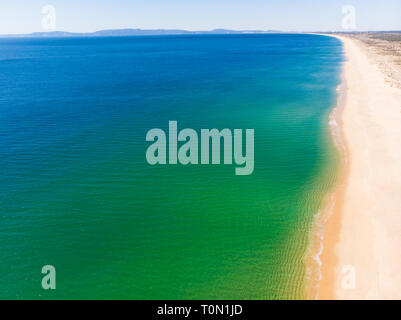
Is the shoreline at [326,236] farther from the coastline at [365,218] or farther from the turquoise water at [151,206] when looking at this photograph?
the turquoise water at [151,206]

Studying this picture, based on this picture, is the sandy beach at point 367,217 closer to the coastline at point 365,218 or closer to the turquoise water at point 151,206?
the coastline at point 365,218

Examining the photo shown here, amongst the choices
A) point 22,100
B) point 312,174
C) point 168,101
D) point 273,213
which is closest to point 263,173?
point 312,174

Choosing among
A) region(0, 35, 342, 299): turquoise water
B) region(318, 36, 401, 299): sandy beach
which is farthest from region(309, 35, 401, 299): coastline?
region(0, 35, 342, 299): turquoise water

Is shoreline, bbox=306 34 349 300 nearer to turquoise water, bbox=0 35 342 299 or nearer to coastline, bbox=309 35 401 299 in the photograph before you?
coastline, bbox=309 35 401 299

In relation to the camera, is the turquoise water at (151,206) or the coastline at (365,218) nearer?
the coastline at (365,218)

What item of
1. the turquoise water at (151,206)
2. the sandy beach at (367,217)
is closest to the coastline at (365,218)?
the sandy beach at (367,217)

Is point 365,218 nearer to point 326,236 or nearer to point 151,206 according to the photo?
point 326,236
